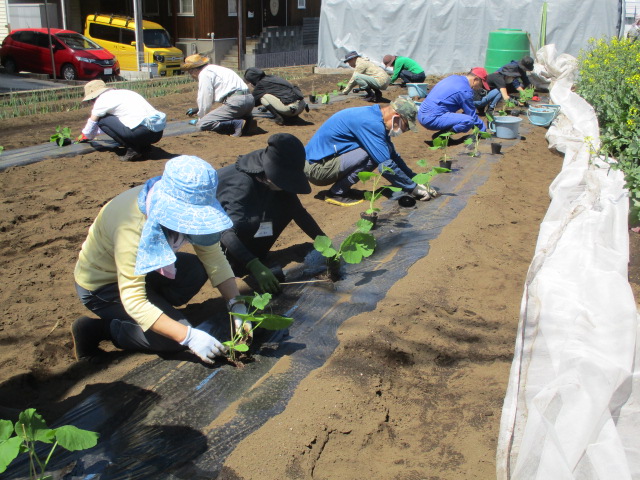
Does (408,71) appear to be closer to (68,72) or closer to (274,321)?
(68,72)

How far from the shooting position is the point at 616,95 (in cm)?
682

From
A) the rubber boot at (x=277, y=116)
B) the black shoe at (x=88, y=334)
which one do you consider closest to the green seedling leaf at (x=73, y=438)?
the black shoe at (x=88, y=334)

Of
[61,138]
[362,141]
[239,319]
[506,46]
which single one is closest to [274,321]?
[239,319]

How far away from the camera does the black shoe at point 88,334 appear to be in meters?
2.81

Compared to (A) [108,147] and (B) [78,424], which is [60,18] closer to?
(A) [108,147]

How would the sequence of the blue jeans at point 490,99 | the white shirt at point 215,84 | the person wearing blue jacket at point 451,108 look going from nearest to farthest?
the person wearing blue jacket at point 451,108, the white shirt at point 215,84, the blue jeans at point 490,99

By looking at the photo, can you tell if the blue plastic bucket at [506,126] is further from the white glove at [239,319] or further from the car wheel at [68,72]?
the car wheel at [68,72]

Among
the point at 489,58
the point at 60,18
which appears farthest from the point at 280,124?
the point at 60,18

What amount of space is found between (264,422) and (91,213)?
330 cm

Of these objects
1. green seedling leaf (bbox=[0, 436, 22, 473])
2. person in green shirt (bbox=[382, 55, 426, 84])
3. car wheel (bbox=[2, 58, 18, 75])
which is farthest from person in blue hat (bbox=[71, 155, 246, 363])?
car wheel (bbox=[2, 58, 18, 75])

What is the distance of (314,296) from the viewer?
339cm

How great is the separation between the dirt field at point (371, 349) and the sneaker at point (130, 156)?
Result: 752 mm

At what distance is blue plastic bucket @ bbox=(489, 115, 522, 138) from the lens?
7.87m

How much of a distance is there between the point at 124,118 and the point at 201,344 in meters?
4.50
